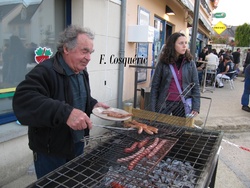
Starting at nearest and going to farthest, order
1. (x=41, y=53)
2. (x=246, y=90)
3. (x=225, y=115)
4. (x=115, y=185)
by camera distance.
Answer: (x=115, y=185), (x=41, y=53), (x=225, y=115), (x=246, y=90)

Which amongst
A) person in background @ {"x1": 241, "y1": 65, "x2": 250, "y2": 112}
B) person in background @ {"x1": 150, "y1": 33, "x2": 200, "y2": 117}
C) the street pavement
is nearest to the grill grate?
the street pavement

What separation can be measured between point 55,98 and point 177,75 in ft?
6.36

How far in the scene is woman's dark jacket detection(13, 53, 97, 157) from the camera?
1554mm

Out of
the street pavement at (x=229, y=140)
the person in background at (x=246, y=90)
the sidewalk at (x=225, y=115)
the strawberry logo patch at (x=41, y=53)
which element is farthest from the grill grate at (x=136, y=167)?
the person in background at (x=246, y=90)

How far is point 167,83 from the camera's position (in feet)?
10.9

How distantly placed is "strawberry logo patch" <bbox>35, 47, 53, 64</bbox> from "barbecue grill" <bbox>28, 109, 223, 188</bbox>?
2060 millimetres

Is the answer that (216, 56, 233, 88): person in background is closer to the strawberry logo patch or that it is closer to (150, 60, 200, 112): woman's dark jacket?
(150, 60, 200, 112): woman's dark jacket

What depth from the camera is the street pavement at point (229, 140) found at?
349 cm

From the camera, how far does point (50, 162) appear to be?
199cm

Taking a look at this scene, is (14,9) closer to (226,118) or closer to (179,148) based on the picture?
(179,148)

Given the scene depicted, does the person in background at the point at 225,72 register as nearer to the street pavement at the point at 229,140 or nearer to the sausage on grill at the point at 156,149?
the street pavement at the point at 229,140

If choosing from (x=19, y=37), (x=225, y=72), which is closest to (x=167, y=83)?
(x=19, y=37)

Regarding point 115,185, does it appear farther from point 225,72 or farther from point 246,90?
point 225,72

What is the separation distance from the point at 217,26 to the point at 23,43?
17.8 meters
